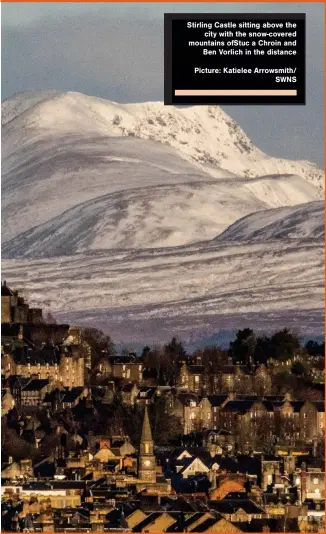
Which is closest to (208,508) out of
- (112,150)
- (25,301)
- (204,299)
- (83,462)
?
(83,462)

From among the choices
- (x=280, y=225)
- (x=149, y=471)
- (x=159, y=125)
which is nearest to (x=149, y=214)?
(x=280, y=225)

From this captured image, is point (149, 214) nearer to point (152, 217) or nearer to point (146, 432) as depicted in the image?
point (152, 217)

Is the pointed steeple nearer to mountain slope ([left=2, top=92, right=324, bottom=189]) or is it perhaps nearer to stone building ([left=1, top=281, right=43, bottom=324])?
mountain slope ([left=2, top=92, right=324, bottom=189])

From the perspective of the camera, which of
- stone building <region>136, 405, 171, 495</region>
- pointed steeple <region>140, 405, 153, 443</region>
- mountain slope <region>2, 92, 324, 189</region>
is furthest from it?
mountain slope <region>2, 92, 324, 189</region>

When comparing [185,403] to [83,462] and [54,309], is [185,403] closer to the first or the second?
[83,462]

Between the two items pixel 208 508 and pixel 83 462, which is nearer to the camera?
pixel 208 508

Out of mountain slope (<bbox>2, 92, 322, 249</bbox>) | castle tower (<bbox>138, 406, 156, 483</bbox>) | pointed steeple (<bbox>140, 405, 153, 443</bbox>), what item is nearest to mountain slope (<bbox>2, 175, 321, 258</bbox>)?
mountain slope (<bbox>2, 92, 322, 249</bbox>)

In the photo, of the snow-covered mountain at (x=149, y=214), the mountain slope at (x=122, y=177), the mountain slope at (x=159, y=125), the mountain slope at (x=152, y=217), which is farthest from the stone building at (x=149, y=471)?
the mountain slope at (x=152, y=217)
